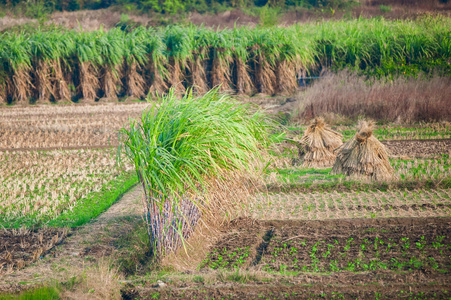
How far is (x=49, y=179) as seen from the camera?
9023 mm

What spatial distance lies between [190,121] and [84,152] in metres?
6.88

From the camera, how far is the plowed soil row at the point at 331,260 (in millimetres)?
4082

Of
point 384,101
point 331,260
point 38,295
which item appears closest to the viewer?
point 38,295

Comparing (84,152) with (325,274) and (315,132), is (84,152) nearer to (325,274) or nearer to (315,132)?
(315,132)

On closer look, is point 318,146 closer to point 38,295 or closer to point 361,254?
point 361,254

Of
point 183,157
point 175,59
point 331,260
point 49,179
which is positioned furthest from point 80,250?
point 175,59

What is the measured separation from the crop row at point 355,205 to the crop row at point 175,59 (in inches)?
504

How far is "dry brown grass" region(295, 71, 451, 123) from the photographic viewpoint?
13.1m

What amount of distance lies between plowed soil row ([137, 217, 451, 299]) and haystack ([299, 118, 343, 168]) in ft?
11.8

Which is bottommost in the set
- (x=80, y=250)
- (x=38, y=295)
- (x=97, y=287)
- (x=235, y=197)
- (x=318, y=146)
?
(x=318, y=146)

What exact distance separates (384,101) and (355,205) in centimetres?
764

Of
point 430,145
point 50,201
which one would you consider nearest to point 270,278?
point 50,201

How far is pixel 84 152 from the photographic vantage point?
11.4 meters

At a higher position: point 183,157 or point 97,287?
point 183,157
